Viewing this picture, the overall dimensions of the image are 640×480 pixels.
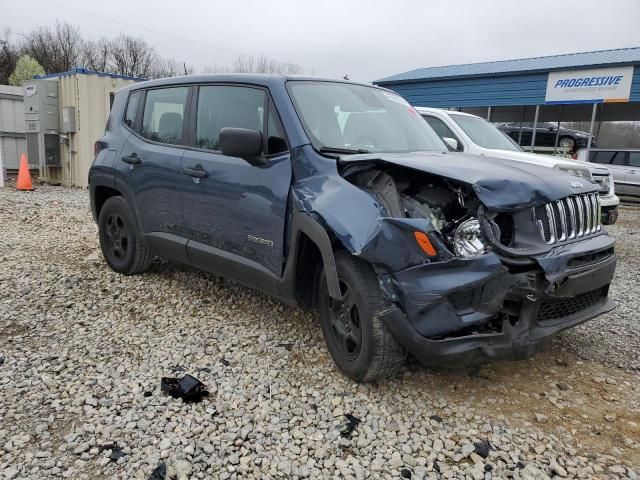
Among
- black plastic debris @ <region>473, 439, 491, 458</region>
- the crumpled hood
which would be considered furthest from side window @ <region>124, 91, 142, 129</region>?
black plastic debris @ <region>473, 439, 491, 458</region>

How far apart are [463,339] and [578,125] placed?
82.9ft

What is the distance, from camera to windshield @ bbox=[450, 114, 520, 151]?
26.0ft

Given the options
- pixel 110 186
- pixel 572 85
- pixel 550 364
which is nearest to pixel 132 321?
pixel 110 186

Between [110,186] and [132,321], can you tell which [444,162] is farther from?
[110,186]

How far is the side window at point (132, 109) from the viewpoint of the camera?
4.95 metres

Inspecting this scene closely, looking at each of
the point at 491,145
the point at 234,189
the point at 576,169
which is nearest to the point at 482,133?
the point at 491,145

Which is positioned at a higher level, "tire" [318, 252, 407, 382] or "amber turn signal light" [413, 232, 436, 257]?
"amber turn signal light" [413, 232, 436, 257]

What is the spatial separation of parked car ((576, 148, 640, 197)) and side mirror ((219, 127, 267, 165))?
12729mm

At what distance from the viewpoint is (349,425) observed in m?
2.83

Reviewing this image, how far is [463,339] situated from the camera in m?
2.71

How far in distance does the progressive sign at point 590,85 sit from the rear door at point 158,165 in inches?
601

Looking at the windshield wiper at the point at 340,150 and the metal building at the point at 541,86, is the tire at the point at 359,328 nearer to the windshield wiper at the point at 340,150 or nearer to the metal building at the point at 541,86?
the windshield wiper at the point at 340,150

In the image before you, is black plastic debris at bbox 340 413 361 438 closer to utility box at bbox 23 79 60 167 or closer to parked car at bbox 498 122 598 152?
utility box at bbox 23 79 60 167

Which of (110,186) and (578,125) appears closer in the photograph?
(110,186)
